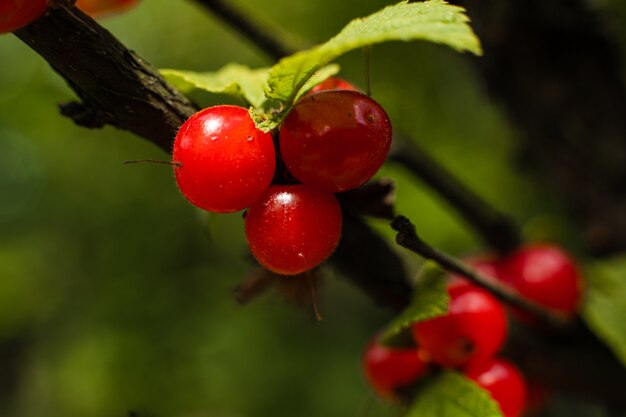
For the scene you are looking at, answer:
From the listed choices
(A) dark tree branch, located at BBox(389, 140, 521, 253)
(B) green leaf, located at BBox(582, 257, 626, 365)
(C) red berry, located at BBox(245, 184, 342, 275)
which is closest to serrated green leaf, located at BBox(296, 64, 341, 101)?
(C) red berry, located at BBox(245, 184, 342, 275)

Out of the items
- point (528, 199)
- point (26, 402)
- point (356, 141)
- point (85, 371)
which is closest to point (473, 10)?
point (356, 141)

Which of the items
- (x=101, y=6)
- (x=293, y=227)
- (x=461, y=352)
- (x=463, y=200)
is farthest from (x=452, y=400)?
(x=101, y=6)

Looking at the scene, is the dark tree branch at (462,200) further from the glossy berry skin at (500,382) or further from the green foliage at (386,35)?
the green foliage at (386,35)

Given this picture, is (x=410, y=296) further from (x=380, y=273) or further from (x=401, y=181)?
(x=401, y=181)

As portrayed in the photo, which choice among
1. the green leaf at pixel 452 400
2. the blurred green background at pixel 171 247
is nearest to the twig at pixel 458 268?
the green leaf at pixel 452 400

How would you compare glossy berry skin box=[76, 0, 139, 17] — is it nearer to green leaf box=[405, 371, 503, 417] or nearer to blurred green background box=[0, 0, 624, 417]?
green leaf box=[405, 371, 503, 417]

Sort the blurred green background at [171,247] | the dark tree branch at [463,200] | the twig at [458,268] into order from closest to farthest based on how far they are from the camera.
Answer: the twig at [458,268]
the dark tree branch at [463,200]
the blurred green background at [171,247]

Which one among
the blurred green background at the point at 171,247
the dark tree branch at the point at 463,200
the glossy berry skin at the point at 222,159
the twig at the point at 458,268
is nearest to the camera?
the glossy berry skin at the point at 222,159
